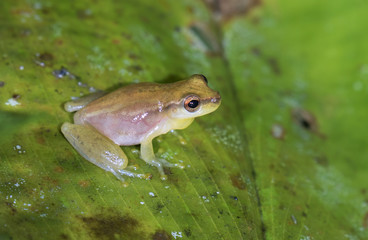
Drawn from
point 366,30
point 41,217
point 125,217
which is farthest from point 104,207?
point 366,30

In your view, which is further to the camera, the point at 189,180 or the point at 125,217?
the point at 189,180

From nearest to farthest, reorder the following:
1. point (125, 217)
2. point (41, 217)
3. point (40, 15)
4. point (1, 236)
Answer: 1. point (1, 236)
2. point (41, 217)
3. point (125, 217)
4. point (40, 15)

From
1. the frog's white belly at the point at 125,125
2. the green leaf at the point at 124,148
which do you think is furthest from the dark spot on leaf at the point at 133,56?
the frog's white belly at the point at 125,125

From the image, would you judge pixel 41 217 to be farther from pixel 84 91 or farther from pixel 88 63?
pixel 88 63

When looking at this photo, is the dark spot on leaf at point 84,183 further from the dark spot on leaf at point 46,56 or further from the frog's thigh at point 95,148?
the dark spot on leaf at point 46,56

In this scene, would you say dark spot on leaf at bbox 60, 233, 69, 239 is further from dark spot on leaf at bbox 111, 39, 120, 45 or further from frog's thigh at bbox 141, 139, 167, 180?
dark spot on leaf at bbox 111, 39, 120, 45

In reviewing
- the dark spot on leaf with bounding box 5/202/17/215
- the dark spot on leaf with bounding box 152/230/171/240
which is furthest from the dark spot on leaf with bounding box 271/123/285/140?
the dark spot on leaf with bounding box 5/202/17/215

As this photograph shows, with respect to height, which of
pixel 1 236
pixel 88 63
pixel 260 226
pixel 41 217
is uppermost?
pixel 88 63
